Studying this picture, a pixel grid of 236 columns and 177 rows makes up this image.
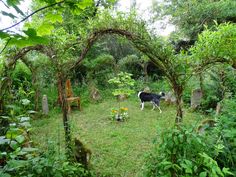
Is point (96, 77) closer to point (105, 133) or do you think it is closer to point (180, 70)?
point (105, 133)

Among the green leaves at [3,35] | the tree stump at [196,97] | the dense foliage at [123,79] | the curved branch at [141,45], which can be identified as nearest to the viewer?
the green leaves at [3,35]

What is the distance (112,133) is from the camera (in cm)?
467

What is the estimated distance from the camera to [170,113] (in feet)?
19.6

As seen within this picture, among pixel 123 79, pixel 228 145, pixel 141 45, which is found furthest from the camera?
pixel 123 79

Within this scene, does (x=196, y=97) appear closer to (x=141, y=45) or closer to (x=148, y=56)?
(x=148, y=56)

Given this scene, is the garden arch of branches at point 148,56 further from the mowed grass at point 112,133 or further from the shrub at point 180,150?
the shrub at point 180,150

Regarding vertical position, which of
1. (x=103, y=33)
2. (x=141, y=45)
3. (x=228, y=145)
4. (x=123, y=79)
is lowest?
(x=228, y=145)

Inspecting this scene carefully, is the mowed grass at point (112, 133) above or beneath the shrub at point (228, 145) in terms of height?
beneath

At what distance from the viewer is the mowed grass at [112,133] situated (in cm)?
325

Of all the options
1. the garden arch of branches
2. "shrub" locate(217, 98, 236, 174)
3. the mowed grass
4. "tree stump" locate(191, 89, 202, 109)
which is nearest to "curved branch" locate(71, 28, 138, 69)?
the garden arch of branches

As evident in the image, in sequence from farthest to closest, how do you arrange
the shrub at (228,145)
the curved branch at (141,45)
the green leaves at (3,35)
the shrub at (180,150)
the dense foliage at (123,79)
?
the curved branch at (141,45)
the shrub at (228,145)
the shrub at (180,150)
the dense foliage at (123,79)
the green leaves at (3,35)

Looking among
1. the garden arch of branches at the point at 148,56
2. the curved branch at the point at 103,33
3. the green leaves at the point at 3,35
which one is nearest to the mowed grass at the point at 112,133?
the garden arch of branches at the point at 148,56

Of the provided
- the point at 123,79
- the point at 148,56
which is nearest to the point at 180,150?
the point at 148,56

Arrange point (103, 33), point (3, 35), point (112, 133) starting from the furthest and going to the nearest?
point (112, 133) < point (103, 33) < point (3, 35)
